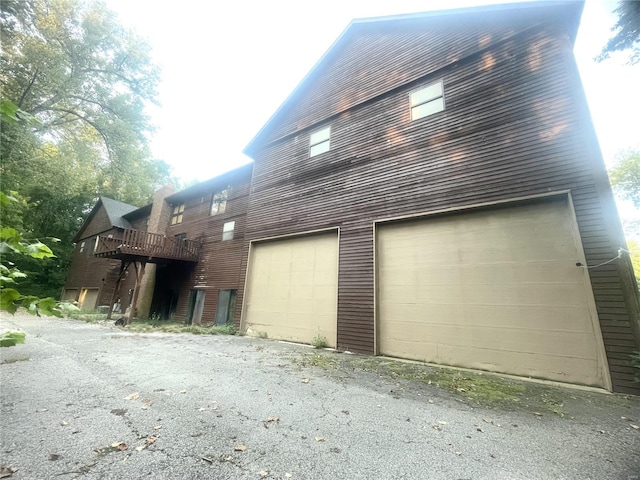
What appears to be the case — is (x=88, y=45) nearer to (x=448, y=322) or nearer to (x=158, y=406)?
(x=158, y=406)

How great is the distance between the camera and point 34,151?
11.6 metres

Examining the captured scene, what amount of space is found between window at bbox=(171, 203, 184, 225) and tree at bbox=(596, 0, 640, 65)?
19.6 metres

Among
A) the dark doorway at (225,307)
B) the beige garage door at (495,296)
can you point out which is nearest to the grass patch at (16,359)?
the dark doorway at (225,307)

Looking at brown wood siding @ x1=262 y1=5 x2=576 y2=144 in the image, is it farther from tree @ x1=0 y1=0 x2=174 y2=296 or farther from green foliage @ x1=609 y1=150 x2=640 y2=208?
green foliage @ x1=609 y1=150 x2=640 y2=208

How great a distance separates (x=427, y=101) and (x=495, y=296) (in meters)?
5.85

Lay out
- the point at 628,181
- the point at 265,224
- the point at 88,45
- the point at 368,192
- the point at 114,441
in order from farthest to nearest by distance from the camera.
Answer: the point at 628,181 < the point at 88,45 < the point at 265,224 < the point at 368,192 < the point at 114,441

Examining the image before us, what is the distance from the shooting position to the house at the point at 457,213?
547 centimetres

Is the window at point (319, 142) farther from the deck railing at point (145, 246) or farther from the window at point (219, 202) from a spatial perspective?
the deck railing at point (145, 246)

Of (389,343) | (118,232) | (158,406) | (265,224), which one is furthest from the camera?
(118,232)

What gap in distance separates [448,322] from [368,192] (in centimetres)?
431

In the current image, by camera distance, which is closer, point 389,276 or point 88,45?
point 389,276

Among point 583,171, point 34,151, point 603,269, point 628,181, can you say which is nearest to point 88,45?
point 34,151

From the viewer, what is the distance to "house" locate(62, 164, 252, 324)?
13648 millimetres

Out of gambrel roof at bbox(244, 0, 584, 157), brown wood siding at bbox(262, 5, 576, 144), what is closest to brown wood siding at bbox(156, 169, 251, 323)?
gambrel roof at bbox(244, 0, 584, 157)
